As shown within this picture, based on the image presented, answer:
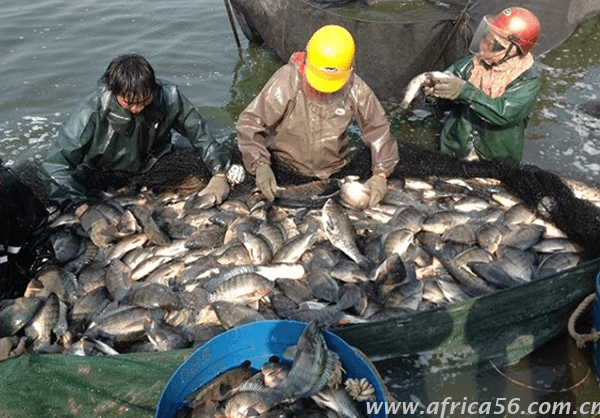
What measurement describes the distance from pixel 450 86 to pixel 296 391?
3.72 metres

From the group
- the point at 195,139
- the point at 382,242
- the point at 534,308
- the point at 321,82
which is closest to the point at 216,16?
the point at 195,139

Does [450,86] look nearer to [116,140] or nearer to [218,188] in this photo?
[218,188]

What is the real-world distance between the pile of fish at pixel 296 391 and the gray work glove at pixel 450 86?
3480mm

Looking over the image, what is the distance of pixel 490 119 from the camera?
5500 millimetres

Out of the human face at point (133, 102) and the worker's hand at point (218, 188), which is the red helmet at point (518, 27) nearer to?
the worker's hand at point (218, 188)

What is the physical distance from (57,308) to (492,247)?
10.7 feet

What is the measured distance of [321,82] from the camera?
4.36 m

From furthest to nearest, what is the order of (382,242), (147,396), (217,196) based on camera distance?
(217,196)
(382,242)
(147,396)

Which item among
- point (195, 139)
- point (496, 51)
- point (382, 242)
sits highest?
point (496, 51)

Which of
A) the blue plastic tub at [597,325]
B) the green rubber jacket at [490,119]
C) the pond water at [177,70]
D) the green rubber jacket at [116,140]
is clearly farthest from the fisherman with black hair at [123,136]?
the blue plastic tub at [597,325]

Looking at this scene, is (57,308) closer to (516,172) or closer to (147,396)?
(147,396)

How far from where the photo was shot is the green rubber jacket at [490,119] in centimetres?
538

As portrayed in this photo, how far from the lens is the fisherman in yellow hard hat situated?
4750 mm

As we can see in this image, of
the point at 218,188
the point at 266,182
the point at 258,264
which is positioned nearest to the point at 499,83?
the point at 266,182
